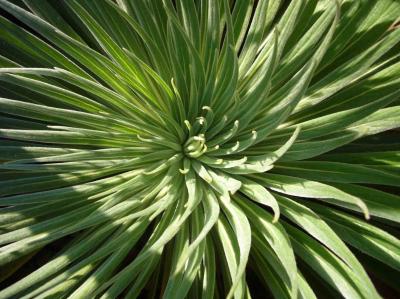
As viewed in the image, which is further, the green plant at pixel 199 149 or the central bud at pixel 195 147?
the central bud at pixel 195 147

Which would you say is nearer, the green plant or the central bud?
the green plant

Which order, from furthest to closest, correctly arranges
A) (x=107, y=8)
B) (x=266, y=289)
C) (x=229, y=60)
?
(x=266, y=289), (x=107, y=8), (x=229, y=60)

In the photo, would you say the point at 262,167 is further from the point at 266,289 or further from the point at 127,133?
the point at 266,289

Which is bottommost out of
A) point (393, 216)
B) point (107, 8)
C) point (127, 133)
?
point (393, 216)

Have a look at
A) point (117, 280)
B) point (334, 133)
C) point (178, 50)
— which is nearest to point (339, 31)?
point (334, 133)
